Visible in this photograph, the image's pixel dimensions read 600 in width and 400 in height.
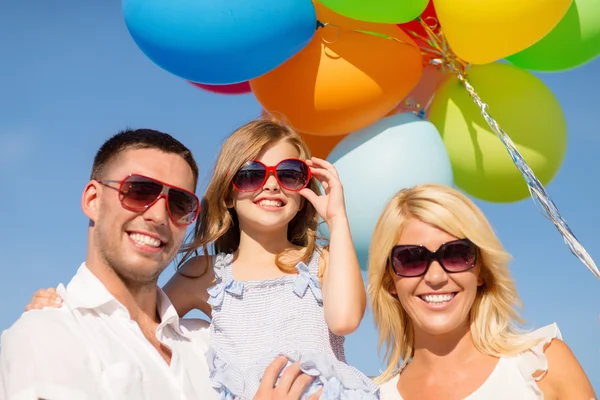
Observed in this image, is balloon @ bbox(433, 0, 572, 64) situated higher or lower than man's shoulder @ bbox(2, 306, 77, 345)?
higher

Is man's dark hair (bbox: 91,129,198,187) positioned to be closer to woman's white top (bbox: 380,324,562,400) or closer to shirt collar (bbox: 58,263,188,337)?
shirt collar (bbox: 58,263,188,337)

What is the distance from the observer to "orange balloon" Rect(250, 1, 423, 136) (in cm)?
369

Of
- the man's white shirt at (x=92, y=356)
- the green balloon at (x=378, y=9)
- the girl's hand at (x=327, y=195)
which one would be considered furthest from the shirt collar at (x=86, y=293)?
the green balloon at (x=378, y=9)

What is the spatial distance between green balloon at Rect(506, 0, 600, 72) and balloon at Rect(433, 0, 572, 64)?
1.36 ft

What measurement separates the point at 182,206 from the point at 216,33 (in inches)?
36.9

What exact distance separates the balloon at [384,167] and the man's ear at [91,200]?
1.32 metres

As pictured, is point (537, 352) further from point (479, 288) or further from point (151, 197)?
point (151, 197)

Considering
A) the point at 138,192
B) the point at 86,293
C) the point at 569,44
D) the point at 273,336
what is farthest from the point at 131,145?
the point at 569,44

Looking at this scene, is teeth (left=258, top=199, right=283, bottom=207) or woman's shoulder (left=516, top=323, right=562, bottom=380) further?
teeth (left=258, top=199, right=283, bottom=207)

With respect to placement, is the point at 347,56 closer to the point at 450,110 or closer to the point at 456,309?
the point at 450,110

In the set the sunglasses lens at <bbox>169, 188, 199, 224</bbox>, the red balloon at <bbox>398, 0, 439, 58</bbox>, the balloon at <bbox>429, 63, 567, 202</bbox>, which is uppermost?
the red balloon at <bbox>398, 0, 439, 58</bbox>

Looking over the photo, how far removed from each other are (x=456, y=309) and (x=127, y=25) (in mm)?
2124

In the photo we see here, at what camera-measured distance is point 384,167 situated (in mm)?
3717

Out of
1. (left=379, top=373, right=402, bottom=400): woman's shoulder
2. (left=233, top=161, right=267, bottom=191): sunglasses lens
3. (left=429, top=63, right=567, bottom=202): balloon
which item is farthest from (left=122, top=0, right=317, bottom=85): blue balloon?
(left=379, top=373, right=402, bottom=400): woman's shoulder
